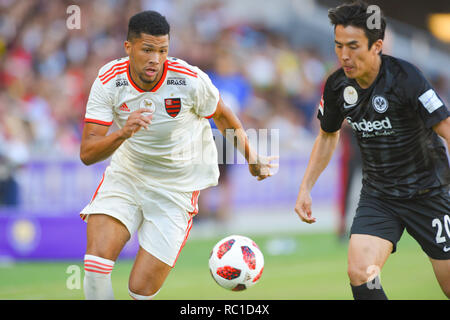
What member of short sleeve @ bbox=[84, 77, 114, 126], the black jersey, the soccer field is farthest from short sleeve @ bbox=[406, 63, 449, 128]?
the soccer field

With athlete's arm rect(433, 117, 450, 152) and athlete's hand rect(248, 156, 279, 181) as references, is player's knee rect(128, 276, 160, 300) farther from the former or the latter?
athlete's arm rect(433, 117, 450, 152)

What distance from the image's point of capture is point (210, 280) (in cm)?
859

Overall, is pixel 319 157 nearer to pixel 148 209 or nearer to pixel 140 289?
pixel 148 209

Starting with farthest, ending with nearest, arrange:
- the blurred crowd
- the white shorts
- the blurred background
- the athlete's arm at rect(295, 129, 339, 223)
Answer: the blurred crowd < the blurred background < the white shorts < the athlete's arm at rect(295, 129, 339, 223)

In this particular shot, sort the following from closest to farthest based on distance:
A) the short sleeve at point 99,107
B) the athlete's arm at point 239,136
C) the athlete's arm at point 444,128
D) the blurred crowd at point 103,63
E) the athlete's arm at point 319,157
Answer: the athlete's arm at point 444,128
the short sleeve at point 99,107
the athlete's arm at point 319,157
the athlete's arm at point 239,136
the blurred crowd at point 103,63

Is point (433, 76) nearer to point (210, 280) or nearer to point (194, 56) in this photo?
point (194, 56)

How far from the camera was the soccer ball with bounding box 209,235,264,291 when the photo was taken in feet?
17.9

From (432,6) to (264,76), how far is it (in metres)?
5.02

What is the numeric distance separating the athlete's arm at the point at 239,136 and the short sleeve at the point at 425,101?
147 centimetres

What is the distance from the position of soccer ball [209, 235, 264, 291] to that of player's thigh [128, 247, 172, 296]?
17.0 inches

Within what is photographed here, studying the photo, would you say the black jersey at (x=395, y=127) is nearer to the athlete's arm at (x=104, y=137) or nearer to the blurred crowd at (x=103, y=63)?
the athlete's arm at (x=104, y=137)

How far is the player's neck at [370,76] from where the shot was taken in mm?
4828

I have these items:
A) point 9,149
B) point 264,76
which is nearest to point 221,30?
point 264,76

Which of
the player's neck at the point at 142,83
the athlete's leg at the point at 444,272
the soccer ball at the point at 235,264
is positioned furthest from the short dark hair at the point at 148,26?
the athlete's leg at the point at 444,272
